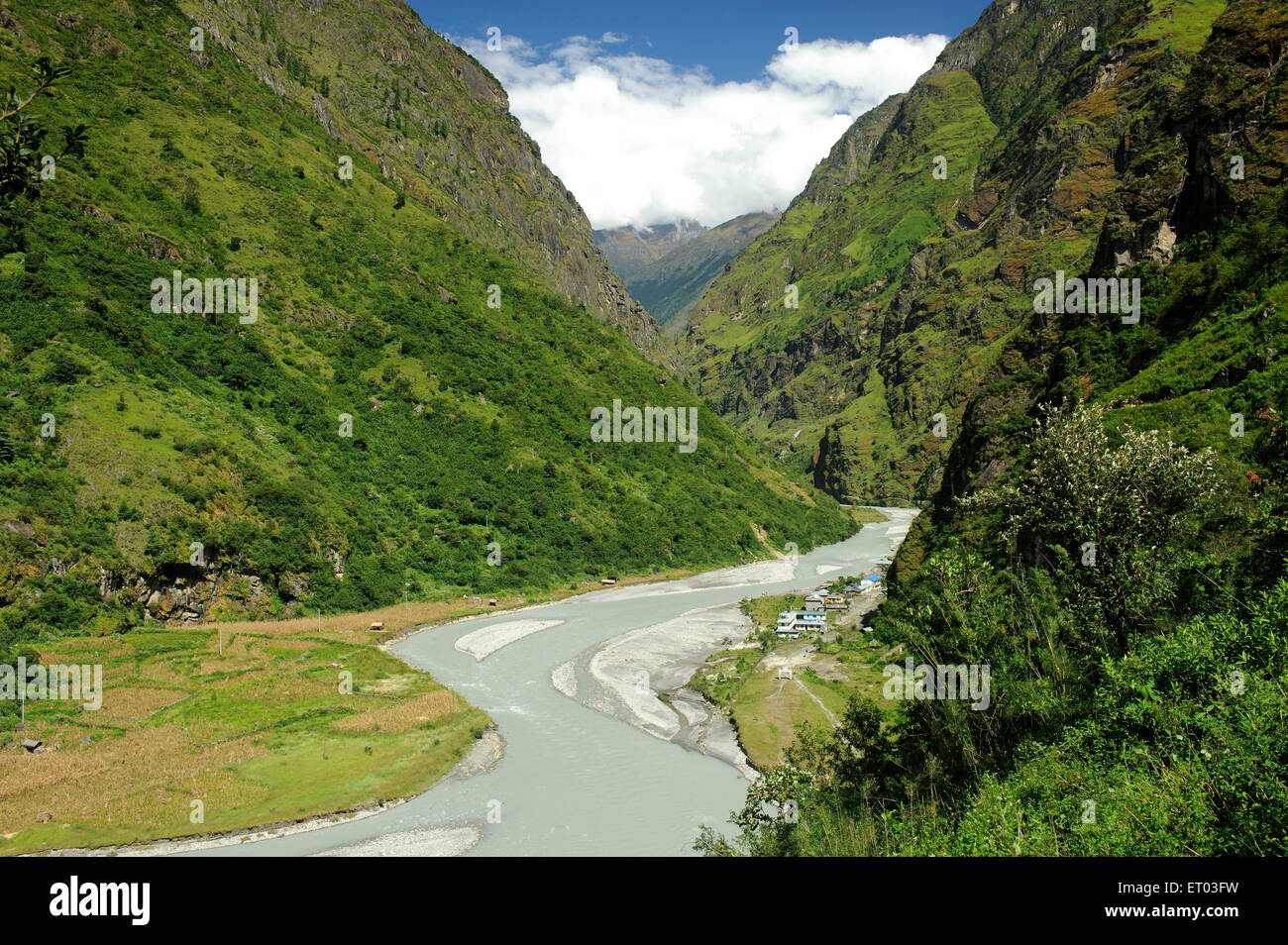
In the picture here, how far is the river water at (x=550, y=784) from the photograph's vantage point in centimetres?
3125

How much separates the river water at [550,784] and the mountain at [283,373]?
75.0 feet

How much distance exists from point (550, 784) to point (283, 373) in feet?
261

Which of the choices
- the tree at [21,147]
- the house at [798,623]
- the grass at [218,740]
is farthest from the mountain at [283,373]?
the house at [798,623]

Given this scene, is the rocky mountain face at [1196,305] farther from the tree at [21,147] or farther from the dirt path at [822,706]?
the tree at [21,147]

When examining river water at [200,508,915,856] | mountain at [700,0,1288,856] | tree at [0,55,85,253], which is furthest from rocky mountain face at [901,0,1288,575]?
tree at [0,55,85,253]

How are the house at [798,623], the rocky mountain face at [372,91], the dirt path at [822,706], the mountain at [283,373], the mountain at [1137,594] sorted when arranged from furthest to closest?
the rocky mountain face at [372,91]
the house at [798,623]
the mountain at [283,373]
the dirt path at [822,706]
the mountain at [1137,594]

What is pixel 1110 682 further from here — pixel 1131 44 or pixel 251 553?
pixel 1131 44

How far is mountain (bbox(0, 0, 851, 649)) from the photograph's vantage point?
61.8 metres

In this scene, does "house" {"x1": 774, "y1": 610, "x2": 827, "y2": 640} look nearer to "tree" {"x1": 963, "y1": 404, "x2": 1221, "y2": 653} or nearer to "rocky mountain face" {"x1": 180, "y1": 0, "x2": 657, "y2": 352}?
"tree" {"x1": 963, "y1": 404, "x2": 1221, "y2": 653}

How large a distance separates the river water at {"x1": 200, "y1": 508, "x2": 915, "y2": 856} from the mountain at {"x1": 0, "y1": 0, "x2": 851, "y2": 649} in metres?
22.8

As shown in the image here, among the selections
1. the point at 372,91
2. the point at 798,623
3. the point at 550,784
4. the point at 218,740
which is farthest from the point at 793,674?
the point at 372,91

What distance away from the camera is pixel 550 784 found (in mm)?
38125

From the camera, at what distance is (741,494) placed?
152 metres
